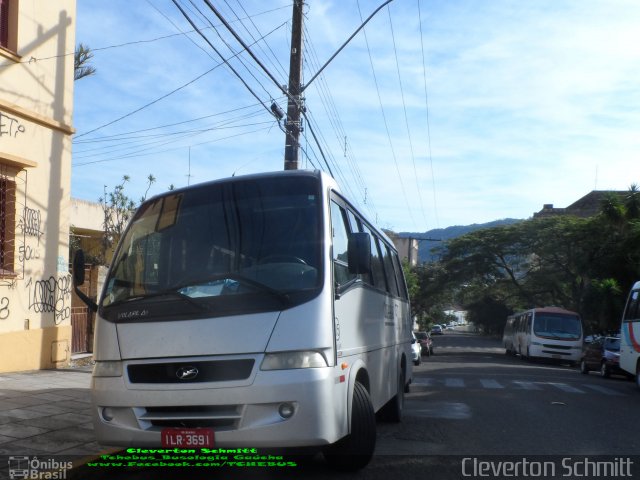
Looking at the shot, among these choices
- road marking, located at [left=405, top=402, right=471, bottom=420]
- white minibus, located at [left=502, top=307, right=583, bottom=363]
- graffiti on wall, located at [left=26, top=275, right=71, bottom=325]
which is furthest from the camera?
white minibus, located at [left=502, top=307, right=583, bottom=363]

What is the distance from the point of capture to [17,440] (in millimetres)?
6473

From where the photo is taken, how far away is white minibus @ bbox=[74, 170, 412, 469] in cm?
497

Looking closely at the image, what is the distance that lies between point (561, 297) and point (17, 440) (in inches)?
1634

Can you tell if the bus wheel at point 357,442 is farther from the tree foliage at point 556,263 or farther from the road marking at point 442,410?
the tree foliage at point 556,263

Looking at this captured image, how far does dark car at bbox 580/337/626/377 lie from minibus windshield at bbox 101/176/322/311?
18.5 metres

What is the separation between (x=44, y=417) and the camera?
25.0ft

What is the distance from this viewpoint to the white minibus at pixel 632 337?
16516 millimetres

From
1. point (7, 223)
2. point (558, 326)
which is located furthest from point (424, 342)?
point (7, 223)

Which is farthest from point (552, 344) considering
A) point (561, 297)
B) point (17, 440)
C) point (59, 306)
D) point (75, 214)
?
point (17, 440)

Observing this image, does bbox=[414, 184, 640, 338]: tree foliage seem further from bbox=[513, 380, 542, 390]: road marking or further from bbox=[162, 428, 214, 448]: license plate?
bbox=[162, 428, 214, 448]: license plate

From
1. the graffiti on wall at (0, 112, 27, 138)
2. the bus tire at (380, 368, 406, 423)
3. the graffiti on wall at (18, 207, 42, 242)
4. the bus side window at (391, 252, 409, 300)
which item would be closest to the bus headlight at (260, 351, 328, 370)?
the bus tire at (380, 368, 406, 423)

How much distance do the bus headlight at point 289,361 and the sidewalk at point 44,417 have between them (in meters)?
2.32

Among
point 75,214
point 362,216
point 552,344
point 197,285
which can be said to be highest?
point 75,214

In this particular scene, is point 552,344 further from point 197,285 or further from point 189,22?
point 197,285
